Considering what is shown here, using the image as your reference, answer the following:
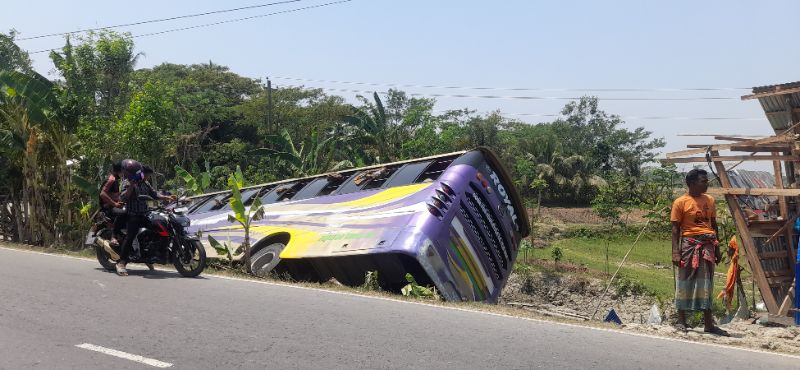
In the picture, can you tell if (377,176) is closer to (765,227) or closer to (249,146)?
(765,227)

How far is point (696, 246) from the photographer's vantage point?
23.4ft

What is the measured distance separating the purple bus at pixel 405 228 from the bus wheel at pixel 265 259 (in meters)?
0.03

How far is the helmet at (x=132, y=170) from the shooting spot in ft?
31.4

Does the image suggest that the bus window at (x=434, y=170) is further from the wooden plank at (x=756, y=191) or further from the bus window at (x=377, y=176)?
the wooden plank at (x=756, y=191)

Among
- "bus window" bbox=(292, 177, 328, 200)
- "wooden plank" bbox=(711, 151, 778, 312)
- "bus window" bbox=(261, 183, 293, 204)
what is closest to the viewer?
"wooden plank" bbox=(711, 151, 778, 312)

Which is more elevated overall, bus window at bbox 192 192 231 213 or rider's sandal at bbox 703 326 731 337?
bus window at bbox 192 192 231 213

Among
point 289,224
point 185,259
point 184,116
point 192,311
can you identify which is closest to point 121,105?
point 184,116

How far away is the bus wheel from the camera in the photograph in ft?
39.7

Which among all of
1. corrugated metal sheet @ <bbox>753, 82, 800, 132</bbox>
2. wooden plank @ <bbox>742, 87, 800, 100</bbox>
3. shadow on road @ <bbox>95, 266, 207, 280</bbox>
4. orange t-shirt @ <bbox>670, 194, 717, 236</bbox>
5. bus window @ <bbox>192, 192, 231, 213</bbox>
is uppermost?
wooden plank @ <bbox>742, 87, 800, 100</bbox>

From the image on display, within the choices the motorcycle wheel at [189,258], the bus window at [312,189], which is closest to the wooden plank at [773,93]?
the bus window at [312,189]

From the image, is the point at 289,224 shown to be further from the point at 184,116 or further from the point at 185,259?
the point at 184,116

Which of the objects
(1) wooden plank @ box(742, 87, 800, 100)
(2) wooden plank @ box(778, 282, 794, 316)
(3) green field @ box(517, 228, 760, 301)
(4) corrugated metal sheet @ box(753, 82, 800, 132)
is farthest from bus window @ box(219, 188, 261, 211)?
(3) green field @ box(517, 228, 760, 301)

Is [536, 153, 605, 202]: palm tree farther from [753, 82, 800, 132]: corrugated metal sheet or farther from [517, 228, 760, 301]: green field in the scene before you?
[753, 82, 800, 132]: corrugated metal sheet

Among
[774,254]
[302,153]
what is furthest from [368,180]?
[302,153]
